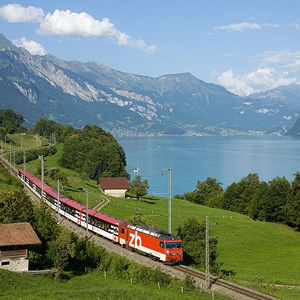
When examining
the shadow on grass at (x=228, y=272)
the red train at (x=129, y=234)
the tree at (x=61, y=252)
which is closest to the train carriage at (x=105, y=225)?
the red train at (x=129, y=234)

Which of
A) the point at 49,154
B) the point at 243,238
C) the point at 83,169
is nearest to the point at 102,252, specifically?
the point at 243,238

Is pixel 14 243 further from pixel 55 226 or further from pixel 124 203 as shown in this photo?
pixel 124 203

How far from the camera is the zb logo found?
48.3 meters

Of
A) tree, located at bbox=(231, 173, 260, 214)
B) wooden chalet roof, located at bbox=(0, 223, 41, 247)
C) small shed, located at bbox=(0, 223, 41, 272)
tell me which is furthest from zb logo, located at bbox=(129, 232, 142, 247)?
tree, located at bbox=(231, 173, 260, 214)

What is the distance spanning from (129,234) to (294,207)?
148 feet

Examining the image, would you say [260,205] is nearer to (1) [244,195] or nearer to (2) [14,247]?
(1) [244,195]

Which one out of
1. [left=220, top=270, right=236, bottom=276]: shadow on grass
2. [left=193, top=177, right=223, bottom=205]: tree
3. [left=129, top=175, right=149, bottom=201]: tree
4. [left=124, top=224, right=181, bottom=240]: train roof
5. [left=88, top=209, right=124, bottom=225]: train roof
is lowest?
[left=193, top=177, right=223, bottom=205]: tree

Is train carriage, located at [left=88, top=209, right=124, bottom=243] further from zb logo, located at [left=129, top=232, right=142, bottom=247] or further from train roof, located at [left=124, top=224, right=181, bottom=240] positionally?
train roof, located at [left=124, top=224, right=181, bottom=240]

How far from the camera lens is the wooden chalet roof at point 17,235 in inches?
1622

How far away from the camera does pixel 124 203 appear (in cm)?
8988

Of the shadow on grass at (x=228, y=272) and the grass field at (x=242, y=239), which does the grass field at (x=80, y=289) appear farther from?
the shadow on grass at (x=228, y=272)

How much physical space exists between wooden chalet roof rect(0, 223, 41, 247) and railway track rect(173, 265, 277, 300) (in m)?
13.5

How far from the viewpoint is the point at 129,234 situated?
50.4 metres

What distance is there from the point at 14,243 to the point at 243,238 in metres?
39.1
